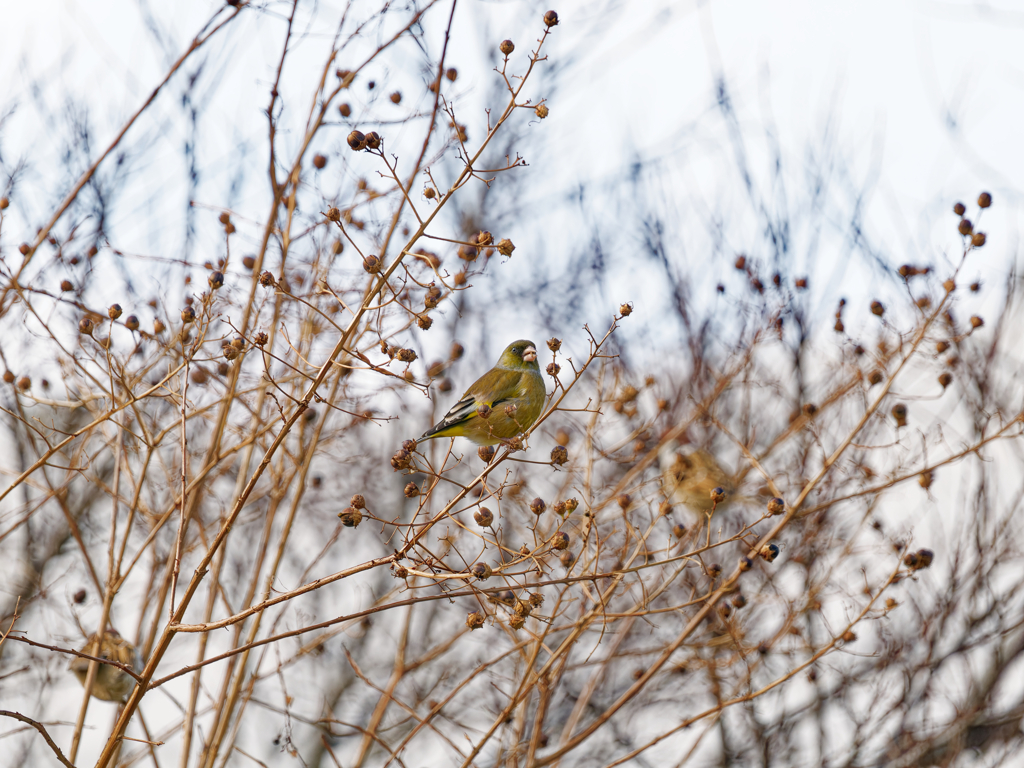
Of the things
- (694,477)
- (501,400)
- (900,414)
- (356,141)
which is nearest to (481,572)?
(356,141)

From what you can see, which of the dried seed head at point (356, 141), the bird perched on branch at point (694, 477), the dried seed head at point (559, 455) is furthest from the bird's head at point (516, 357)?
the dried seed head at point (356, 141)

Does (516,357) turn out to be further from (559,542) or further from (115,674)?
(115,674)

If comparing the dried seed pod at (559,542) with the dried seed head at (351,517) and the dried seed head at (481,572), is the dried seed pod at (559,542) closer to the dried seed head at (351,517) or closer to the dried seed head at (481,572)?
the dried seed head at (481,572)

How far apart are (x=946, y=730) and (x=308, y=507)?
7253mm

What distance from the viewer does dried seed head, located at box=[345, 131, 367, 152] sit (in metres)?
2.86

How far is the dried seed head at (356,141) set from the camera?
113 inches

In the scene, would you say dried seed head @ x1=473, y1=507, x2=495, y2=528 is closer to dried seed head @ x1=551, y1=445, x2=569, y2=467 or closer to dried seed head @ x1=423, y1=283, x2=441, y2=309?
dried seed head @ x1=551, y1=445, x2=569, y2=467

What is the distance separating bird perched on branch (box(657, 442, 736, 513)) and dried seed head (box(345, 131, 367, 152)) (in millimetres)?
1993

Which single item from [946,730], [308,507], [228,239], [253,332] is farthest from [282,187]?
[308,507]

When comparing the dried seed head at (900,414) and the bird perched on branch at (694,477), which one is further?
the bird perched on branch at (694,477)

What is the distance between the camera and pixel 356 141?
2.87 meters

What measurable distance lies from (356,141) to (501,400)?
1826mm

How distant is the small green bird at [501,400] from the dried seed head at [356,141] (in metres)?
1.40

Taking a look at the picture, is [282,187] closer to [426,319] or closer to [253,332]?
[253,332]
